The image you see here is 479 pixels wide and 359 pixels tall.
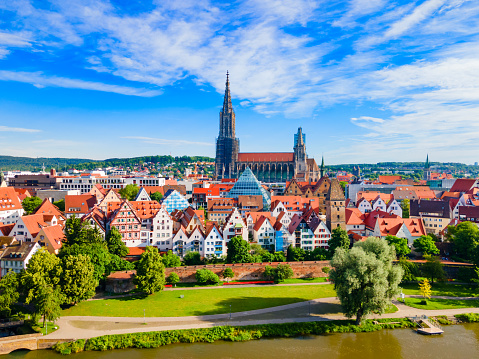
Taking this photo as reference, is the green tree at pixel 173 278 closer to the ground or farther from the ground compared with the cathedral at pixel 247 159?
closer to the ground

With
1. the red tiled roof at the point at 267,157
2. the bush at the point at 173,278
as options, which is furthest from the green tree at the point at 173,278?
the red tiled roof at the point at 267,157

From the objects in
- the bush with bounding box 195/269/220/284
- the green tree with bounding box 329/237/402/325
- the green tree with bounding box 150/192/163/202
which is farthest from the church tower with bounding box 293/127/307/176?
the green tree with bounding box 329/237/402/325

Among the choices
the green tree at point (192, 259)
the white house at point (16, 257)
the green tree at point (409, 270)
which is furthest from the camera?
the green tree at point (192, 259)

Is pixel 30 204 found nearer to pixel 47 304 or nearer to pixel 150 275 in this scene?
pixel 150 275

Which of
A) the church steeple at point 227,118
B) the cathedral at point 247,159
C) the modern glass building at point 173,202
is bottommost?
the modern glass building at point 173,202

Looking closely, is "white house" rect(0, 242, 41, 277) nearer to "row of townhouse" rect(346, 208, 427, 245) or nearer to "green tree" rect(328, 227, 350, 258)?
"green tree" rect(328, 227, 350, 258)

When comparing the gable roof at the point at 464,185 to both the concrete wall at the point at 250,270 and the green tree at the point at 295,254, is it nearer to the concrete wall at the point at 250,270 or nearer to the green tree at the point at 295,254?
the green tree at the point at 295,254
